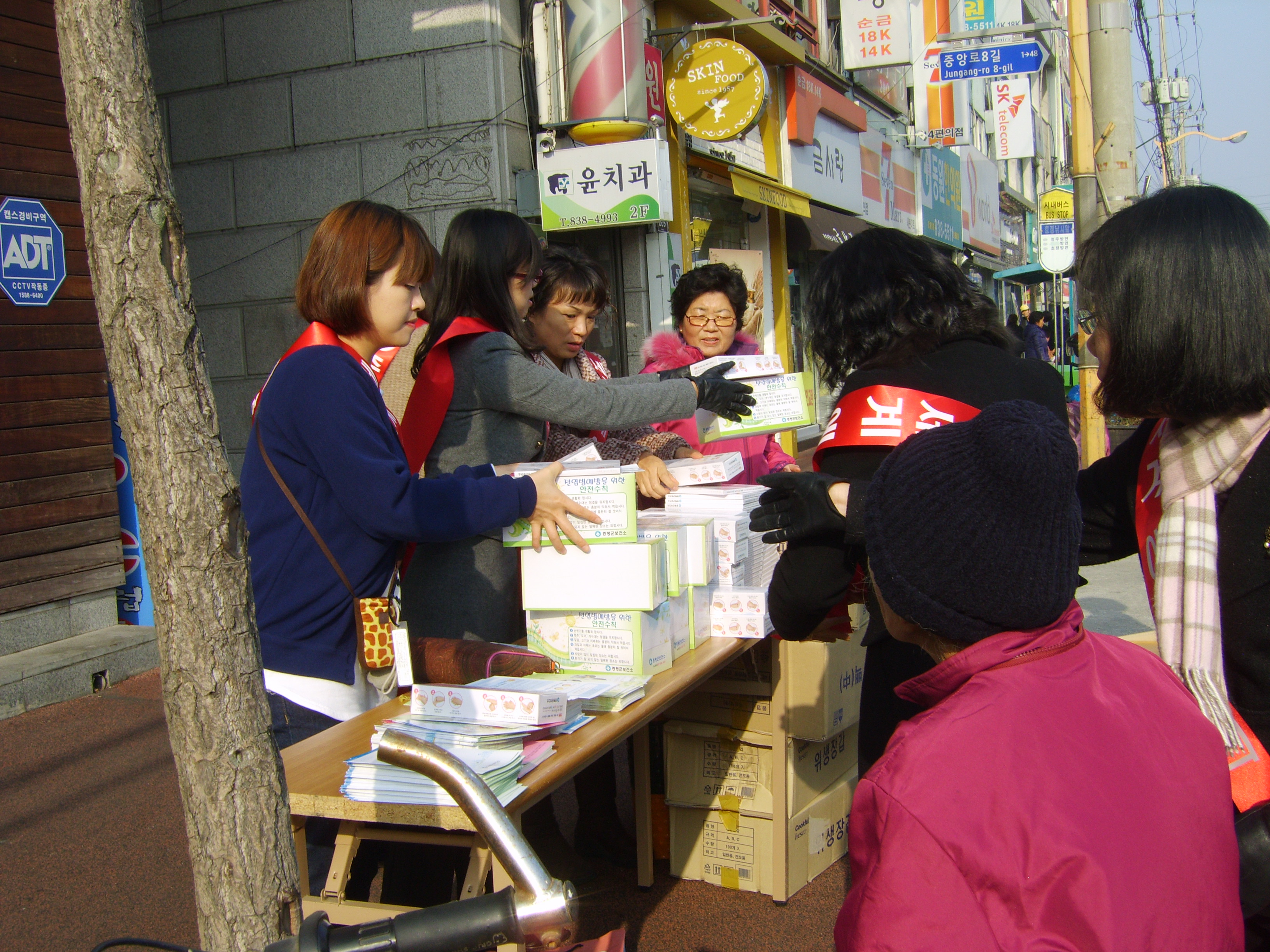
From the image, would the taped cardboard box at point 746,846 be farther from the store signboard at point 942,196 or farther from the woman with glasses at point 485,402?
the store signboard at point 942,196

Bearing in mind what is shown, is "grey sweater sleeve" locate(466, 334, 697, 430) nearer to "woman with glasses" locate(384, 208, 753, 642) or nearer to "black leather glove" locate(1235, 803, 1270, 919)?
"woman with glasses" locate(384, 208, 753, 642)

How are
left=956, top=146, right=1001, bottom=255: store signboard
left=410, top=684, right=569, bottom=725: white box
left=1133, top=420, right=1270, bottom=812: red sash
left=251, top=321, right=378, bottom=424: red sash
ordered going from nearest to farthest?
1. left=1133, top=420, right=1270, bottom=812: red sash
2. left=410, top=684, right=569, bottom=725: white box
3. left=251, top=321, right=378, bottom=424: red sash
4. left=956, top=146, right=1001, bottom=255: store signboard

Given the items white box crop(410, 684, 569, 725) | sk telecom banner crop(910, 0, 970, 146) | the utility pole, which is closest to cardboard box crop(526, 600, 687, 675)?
white box crop(410, 684, 569, 725)

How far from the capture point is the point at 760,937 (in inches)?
122

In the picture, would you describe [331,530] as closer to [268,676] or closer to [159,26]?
[268,676]

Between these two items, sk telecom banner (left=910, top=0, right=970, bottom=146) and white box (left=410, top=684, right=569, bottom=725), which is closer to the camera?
white box (left=410, top=684, right=569, bottom=725)

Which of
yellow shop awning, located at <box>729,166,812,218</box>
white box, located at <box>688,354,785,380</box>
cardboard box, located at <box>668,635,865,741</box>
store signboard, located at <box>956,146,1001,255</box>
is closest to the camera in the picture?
white box, located at <box>688,354,785,380</box>

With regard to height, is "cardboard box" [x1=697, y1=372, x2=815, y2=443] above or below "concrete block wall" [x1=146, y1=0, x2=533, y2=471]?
below

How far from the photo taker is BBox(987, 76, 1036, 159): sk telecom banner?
65.9ft

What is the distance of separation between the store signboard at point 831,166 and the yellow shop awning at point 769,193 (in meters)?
1.13

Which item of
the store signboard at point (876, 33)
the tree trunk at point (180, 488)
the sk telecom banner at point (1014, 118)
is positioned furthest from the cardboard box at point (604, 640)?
the sk telecom banner at point (1014, 118)

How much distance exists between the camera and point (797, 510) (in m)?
1.80

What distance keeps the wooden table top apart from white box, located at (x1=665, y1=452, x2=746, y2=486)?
2.46 ft

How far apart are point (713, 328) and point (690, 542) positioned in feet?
5.33
